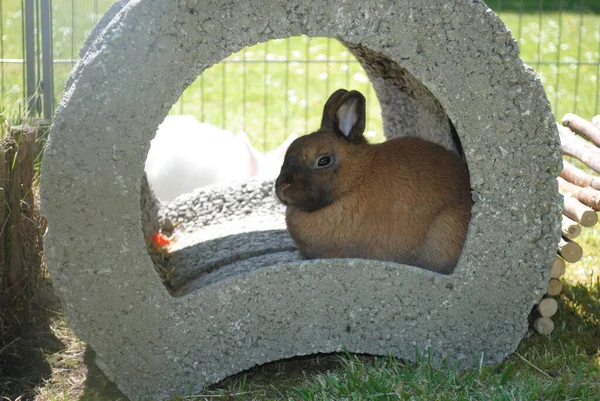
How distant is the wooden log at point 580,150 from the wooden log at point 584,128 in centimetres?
4

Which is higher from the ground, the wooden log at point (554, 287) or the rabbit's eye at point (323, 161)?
the rabbit's eye at point (323, 161)

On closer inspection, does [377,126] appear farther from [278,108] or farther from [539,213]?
[539,213]

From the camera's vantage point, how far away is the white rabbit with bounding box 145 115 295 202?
21.4ft

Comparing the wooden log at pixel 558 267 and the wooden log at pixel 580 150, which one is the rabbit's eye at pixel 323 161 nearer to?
the wooden log at pixel 558 267

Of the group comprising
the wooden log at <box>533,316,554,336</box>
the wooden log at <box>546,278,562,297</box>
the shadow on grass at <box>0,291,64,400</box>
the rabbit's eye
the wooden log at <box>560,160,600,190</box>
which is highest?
the rabbit's eye

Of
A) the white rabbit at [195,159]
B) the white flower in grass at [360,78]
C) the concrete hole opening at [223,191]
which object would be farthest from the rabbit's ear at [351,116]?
the white flower in grass at [360,78]

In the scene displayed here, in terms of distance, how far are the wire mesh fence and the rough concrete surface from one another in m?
1.34

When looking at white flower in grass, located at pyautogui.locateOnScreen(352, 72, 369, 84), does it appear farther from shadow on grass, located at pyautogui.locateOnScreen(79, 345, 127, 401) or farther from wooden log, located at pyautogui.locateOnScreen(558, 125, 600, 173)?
shadow on grass, located at pyautogui.locateOnScreen(79, 345, 127, 401)

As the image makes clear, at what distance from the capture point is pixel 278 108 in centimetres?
935

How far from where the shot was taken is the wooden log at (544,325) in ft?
14.4

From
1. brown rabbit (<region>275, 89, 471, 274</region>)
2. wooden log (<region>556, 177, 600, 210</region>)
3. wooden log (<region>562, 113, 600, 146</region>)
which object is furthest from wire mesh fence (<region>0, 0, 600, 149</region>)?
wooden log (<region>556, 177, 600, 210</region>)

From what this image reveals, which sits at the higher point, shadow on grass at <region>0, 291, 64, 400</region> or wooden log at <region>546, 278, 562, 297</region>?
wooden log at <region>546, 278, 562, 297</region>

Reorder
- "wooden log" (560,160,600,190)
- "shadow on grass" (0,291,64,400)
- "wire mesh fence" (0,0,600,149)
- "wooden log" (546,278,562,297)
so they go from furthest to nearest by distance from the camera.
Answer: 1. "wire mesh fence" (0,0,600,149)
2. "wooden log" (560,160,600,190)
3. "wooden log" (546,278,562,297)
4. "shadow on grass" (0,291,64,400)

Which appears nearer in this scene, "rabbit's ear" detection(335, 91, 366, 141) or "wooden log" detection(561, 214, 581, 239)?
"rabbit's ear" detection(335, 91, 366, 141)
